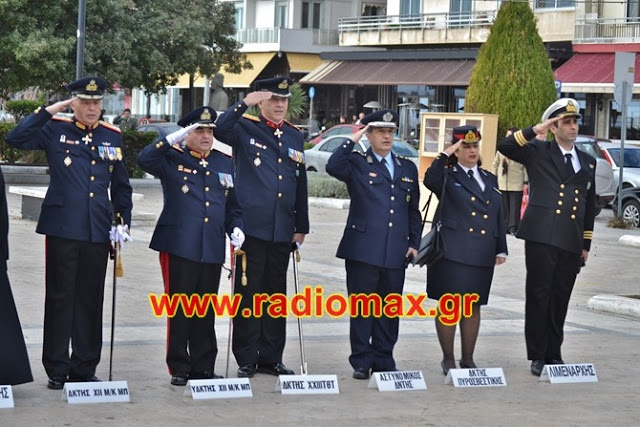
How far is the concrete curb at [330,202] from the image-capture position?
2639 cm

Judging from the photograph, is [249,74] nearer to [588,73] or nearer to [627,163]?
[588,73]

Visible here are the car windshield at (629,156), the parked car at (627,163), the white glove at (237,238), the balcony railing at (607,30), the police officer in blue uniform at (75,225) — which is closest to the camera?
the police officer in blue uniform at (75,225)

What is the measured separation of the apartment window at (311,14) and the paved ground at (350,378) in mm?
52252

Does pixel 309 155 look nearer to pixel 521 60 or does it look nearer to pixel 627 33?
pixel 521 60

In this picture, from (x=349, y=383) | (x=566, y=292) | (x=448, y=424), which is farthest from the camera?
(x=566, y=292)

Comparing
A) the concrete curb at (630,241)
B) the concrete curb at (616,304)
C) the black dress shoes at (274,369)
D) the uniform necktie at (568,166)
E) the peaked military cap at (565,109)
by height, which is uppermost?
the peaked military cap at (565,109)

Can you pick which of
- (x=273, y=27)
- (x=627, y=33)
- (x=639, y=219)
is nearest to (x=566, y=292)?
(x=639, y=219)

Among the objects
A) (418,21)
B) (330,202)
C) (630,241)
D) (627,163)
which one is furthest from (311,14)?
(630,241)

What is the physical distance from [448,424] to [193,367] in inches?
74.9

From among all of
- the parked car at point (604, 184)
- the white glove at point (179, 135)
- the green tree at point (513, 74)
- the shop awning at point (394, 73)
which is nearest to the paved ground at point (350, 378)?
the white glove at point (179, 135)

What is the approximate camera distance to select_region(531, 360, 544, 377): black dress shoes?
33.1 feet

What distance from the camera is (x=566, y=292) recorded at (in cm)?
1016

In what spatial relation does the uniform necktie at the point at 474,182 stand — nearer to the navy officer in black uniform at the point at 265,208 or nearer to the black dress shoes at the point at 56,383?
the navy officer in black uniform at the point at 265,208

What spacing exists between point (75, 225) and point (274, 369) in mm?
1871
